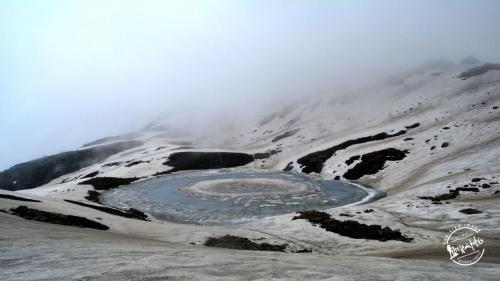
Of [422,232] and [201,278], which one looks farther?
[422,232]

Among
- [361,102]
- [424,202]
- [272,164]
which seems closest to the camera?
[424,202]

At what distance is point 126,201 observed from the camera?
5628cm

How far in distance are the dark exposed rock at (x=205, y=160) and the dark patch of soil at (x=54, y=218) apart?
6333cm

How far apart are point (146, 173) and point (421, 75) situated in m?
122

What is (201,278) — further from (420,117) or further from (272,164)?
(420,117)

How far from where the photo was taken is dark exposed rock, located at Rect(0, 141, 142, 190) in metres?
128

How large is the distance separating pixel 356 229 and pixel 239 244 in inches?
392

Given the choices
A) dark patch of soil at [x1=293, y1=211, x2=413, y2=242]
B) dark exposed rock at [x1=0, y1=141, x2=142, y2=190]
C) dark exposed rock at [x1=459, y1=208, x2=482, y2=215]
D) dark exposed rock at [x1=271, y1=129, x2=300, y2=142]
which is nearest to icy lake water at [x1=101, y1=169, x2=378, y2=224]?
dark patch of soil at [x1=293, y1=211, x2=413, y2=242]

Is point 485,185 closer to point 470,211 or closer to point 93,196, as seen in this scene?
point 470,211

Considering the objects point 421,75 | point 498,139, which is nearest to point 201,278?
point 498,139

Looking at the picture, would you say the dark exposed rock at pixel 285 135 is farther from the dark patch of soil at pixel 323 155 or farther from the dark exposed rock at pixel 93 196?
the dark exposed rock at pixel 93 196

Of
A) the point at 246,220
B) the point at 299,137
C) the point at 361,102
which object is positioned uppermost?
the point at 361,102

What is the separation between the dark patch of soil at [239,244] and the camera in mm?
23719

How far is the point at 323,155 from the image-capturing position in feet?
269
